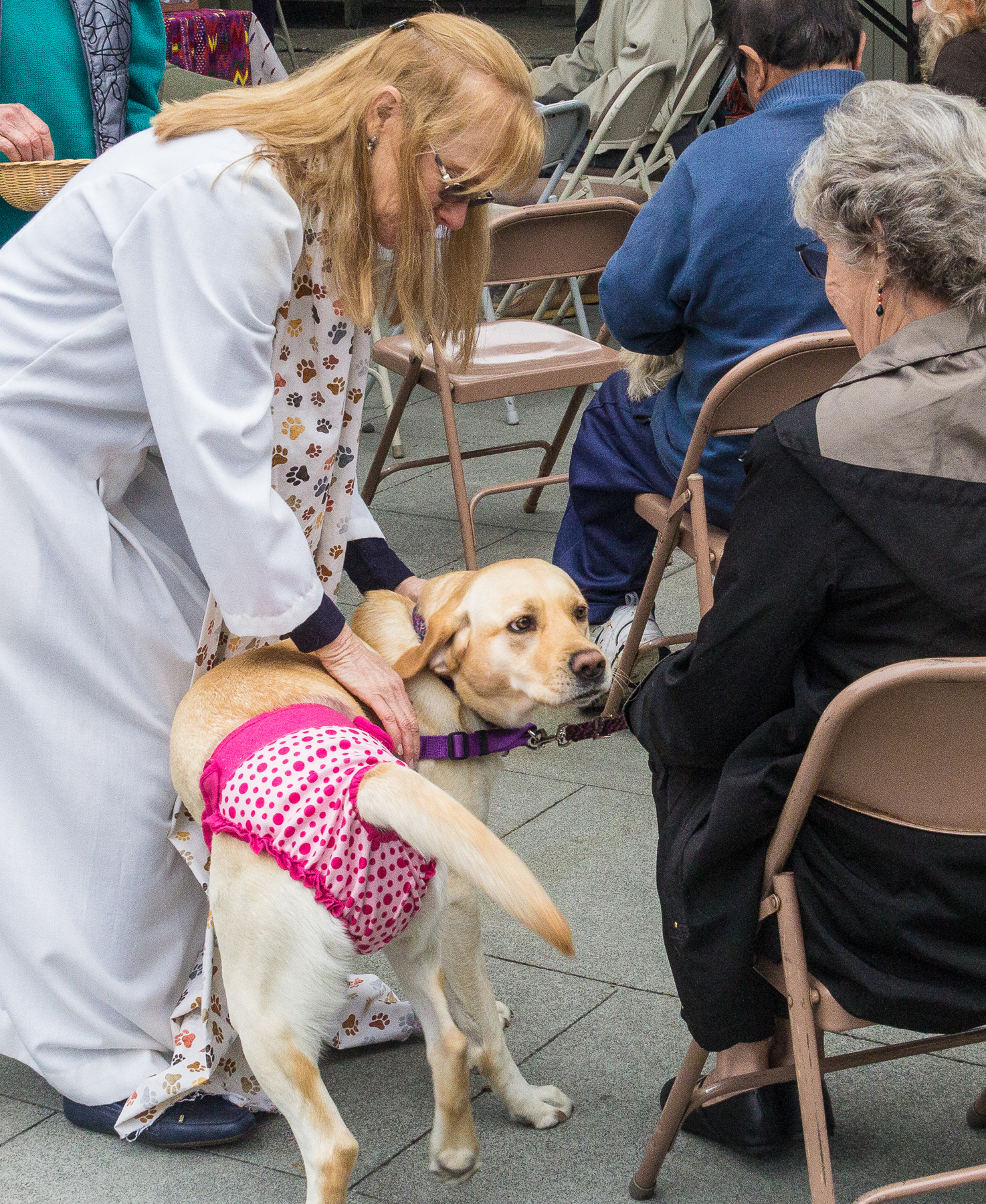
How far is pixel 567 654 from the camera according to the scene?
2201 mm

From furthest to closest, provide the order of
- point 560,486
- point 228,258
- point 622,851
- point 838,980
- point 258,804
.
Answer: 1. point 560,486
2. point 622,851
3. point 228,258
4. point 258,804
5. point 838,980

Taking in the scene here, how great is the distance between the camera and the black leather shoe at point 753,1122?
208 centimetres

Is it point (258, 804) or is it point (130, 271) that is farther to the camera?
point (130, 271)

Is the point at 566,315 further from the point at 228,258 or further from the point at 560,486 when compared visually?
the point at 228,258

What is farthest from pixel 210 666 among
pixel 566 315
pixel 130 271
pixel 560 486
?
pixel 566 315

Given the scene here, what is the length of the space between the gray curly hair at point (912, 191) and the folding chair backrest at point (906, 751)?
1.62ft

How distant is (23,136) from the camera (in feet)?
8.86

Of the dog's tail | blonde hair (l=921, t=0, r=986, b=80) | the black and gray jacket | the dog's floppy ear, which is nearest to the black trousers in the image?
the black and gray jacket

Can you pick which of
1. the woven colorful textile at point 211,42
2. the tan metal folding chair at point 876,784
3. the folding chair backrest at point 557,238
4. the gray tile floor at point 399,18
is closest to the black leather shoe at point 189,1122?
the tan metal folding chair at point 876,784

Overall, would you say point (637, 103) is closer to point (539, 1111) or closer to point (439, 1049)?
point (539, 1111)

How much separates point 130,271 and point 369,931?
1004 millimetres

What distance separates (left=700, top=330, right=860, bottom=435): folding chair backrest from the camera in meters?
2.66

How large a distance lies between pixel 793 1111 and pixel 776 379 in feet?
4.82

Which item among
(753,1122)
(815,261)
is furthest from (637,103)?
(753,1122)
